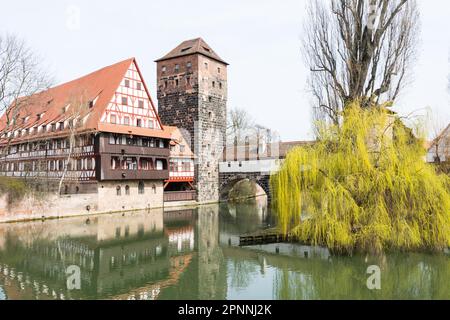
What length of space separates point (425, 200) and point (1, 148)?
113 feet

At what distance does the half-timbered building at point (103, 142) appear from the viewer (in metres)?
27.7

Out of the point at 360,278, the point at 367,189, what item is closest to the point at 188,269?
the point at 360,278

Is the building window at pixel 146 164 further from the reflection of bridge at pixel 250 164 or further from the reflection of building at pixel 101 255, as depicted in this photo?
the reflection of bridge at pixel 250 164

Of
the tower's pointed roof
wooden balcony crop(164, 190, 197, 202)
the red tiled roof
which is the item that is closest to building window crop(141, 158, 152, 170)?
the red tiled roof

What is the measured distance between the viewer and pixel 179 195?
114 feet

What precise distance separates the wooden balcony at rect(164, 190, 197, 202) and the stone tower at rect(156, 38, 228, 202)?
2.46 feet

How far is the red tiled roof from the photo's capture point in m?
28.1

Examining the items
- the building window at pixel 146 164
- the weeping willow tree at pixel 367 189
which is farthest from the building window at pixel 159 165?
the weeping willow tree at pixel 367 189

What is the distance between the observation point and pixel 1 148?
3562 centimetres

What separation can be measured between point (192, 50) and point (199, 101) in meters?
4.64

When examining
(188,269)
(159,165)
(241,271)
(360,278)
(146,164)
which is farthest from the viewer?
(159,165)

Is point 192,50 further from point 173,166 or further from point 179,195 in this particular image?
point 179,195
